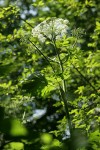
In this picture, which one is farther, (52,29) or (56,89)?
(56,89)

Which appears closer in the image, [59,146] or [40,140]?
[40,140]

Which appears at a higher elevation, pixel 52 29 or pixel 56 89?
pixel 56 89

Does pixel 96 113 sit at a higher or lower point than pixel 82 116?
higher

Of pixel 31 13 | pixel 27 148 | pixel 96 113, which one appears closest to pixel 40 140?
pixel 27 148

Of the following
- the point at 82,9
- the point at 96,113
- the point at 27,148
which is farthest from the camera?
the point at 82,9

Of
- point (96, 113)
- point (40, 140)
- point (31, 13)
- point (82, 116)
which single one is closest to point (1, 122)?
point (40, 140)

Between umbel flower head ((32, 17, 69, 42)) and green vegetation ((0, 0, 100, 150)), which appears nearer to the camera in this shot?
green vegetation ((0, 0, 100, 150))

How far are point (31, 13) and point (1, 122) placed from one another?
59.8 ft

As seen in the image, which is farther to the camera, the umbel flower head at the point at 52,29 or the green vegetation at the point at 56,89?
the umbel flower head at the point at 52,29

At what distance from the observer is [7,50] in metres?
8.88

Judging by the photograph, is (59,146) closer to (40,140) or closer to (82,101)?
(40,140)

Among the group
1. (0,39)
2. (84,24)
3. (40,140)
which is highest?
(84,24)

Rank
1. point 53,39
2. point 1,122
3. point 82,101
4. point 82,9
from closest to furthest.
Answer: point 1,122 < point 53,39 < point 82,101 < point 82,9

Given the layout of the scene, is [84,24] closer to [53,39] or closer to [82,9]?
[82,9]
